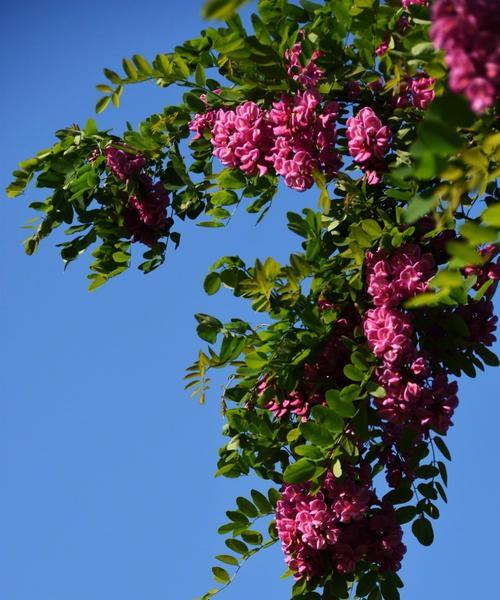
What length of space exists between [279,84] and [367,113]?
20 centimetres

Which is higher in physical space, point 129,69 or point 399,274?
point 129,69

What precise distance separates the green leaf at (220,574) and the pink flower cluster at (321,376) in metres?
0.45

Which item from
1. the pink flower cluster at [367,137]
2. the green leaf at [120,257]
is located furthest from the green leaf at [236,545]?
the pink flower cluster at [367,137]

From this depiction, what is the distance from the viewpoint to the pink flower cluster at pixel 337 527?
6.62 ft

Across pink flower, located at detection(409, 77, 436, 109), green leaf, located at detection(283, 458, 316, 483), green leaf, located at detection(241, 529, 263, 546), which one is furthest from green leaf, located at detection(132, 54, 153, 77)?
green leaf, located at detection(241, 529, 263, 546)

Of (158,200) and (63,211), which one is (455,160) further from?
(63,211)

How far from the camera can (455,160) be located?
154cm

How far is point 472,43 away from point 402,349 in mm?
970

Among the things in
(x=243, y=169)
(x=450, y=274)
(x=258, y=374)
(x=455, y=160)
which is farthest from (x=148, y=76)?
(x=450, y=274)

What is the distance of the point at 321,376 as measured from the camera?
2.13 metres

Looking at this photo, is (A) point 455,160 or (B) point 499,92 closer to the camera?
(B) point 499,92

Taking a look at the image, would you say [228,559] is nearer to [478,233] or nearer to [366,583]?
[366,583]

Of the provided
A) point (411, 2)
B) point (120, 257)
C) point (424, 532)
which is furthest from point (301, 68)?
point (424, 532)

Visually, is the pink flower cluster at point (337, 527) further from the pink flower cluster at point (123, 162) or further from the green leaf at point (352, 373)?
the pink flower cluster at point (123, 162)
